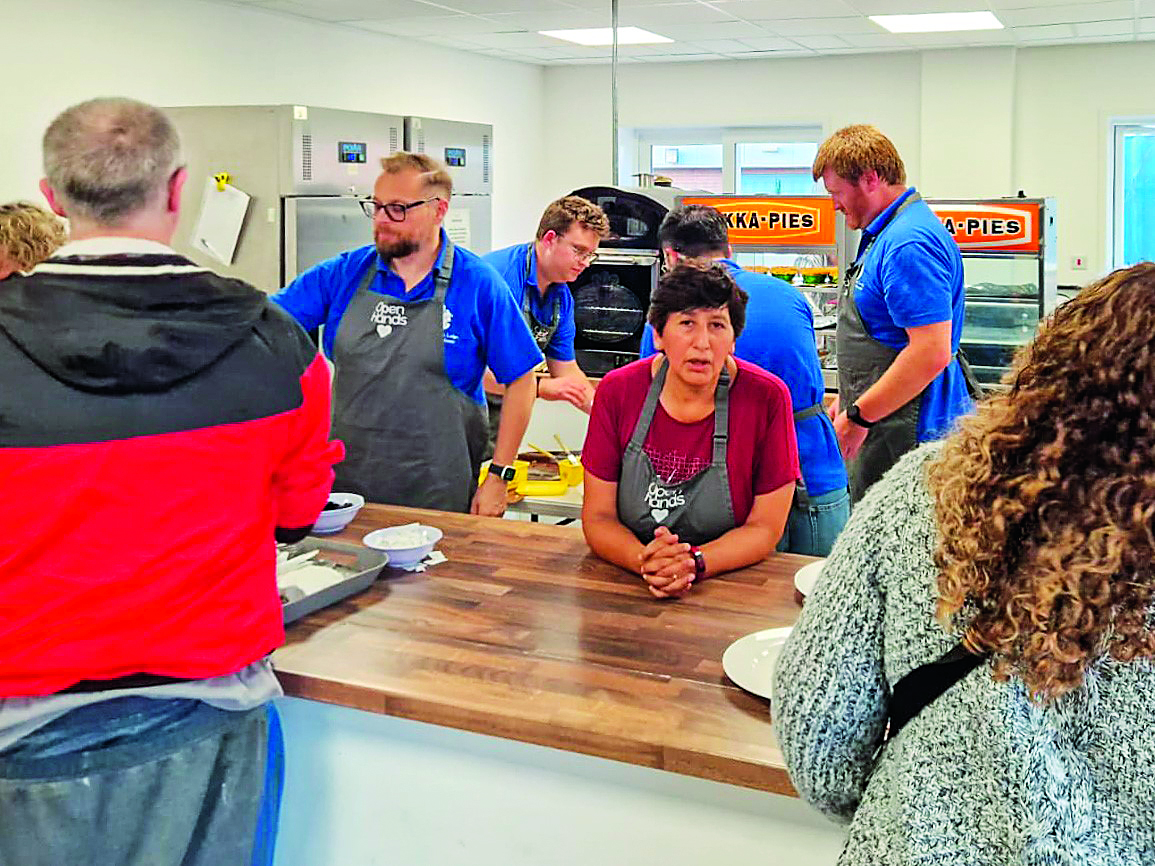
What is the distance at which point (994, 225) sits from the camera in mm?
4848

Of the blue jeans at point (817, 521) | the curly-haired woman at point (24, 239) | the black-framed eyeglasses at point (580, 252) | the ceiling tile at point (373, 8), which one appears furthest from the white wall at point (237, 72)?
the blue jeans at point (817, 521)

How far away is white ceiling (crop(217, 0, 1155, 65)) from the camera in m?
6.48

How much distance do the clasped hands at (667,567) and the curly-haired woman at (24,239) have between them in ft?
4.69

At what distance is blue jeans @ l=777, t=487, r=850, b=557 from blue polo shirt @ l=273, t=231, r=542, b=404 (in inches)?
30.5

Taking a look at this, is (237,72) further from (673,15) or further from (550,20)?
(673,15)

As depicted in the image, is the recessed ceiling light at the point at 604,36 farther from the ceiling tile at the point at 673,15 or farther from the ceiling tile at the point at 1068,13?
the ceiling tile at the point at 1068,13

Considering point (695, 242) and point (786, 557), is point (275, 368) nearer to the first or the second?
point (786, 557)

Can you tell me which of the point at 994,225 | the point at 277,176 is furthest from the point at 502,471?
the point at 994,225

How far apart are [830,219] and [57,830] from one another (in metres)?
4.15

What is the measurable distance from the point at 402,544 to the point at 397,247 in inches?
38.7

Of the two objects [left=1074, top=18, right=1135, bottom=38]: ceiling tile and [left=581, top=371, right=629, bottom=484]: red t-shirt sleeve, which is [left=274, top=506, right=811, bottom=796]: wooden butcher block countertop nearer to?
[left=581, top=371, right=629, bottom=484]: red t-shirt sleeve

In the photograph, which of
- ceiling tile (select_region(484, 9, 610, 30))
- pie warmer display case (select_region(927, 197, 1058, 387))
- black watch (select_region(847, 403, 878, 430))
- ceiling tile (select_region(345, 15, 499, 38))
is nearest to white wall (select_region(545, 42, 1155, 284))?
ceiling tile (select_region(484, 9, 610, 30))

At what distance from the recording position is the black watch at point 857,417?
328 cm

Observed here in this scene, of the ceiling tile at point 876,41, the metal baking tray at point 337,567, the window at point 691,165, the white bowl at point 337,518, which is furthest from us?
the window at point 691,165
